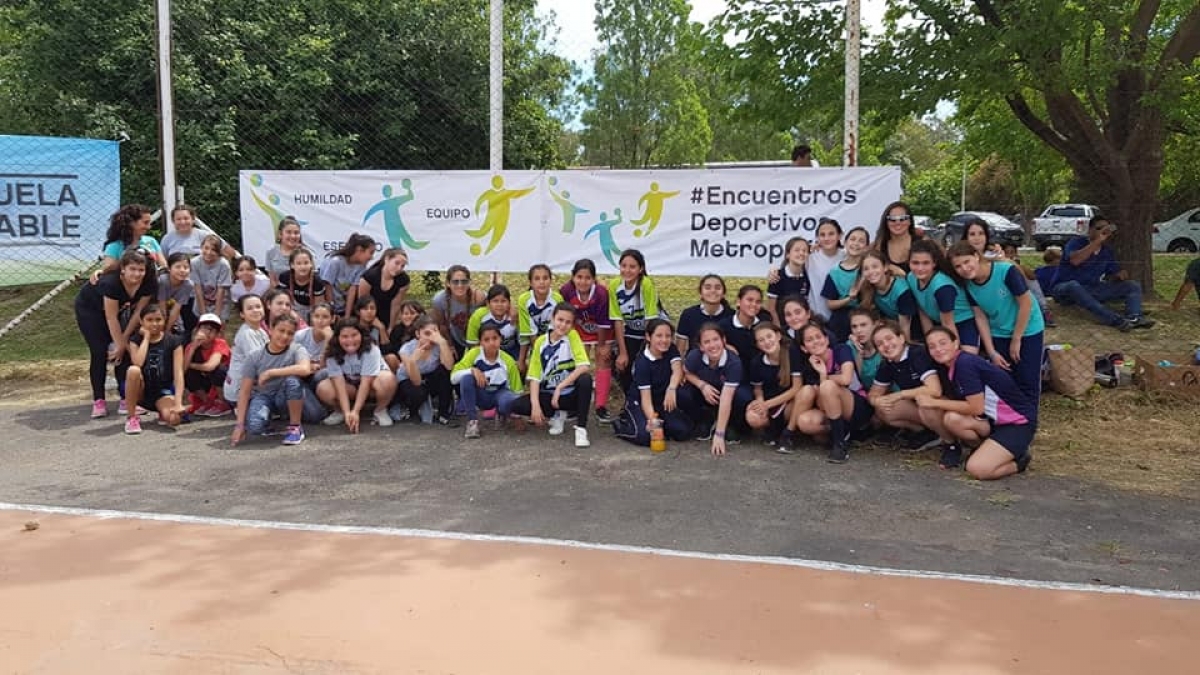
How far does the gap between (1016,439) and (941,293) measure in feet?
3.52

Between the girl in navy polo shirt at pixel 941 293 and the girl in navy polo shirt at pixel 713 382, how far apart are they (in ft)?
4.43

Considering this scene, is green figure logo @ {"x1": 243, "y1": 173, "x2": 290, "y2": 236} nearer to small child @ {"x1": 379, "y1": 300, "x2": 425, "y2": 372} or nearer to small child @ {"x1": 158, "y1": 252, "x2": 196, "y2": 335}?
small child @ {"x1": 158, "y1": 252, "x2": 196, "y2": 335}

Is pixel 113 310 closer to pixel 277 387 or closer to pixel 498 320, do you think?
pixel 277 387

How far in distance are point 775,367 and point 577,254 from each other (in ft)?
8.41

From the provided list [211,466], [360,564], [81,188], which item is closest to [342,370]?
[211,466]

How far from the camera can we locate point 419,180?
8391 millimetres

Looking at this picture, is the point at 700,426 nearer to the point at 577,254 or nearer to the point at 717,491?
the point at 717,491

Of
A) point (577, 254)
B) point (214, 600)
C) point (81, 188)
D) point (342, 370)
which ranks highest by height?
point (81, 188)

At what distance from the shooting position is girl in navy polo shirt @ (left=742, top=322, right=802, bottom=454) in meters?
6.04

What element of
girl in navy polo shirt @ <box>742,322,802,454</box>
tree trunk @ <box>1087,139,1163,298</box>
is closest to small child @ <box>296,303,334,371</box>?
girl in navy polo shirt @ <box>742,322,802,454</box>

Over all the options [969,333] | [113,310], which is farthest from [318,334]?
[969,333]

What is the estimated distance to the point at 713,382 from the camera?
618cm

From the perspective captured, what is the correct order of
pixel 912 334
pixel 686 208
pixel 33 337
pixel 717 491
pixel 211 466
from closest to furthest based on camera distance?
pixel 717 491 < pixel 211 466 < pixel 912 334 < pixel 686 208 < pixel 33 337

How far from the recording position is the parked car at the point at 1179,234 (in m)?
25.7
